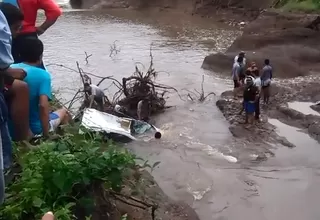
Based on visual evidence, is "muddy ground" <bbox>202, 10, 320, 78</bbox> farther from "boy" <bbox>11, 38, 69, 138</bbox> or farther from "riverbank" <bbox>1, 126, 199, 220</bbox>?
"riverbank" <bbox>1, 126, 199, 220</bbox>

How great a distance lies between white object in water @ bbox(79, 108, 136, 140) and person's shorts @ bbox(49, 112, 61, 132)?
9.23 ft

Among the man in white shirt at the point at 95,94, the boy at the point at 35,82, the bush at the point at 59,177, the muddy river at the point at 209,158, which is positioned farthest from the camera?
the man in white shirt at the point at 95,94

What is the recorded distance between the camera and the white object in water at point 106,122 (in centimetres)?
872

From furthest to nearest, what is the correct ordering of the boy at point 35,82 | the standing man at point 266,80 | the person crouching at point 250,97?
the standing man at point 266,80
the person crouching at point 250,97
the boy at point 35,82

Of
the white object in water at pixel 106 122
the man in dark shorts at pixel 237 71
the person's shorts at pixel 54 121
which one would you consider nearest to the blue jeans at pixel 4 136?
the person's shorts at pixel 54 121

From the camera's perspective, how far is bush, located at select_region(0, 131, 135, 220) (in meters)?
3.69

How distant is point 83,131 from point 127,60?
17.2 meters

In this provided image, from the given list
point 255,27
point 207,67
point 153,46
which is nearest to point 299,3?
point 255,27

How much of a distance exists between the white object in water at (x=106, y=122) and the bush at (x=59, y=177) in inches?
162

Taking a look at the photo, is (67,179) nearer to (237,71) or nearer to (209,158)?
(209,158)

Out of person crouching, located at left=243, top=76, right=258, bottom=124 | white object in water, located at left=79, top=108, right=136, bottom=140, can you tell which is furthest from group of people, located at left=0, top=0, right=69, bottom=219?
person crouching, located at left=243, top=76, right=258, bottom=124

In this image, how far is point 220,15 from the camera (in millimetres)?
34375

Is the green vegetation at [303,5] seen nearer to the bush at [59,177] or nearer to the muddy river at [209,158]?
the muddy river at [209,158]

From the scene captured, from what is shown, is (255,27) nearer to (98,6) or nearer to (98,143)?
(98,143)
